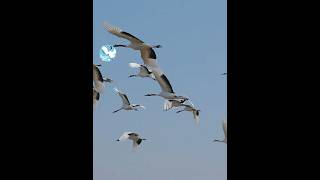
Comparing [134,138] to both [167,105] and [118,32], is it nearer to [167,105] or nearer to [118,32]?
[167,105]

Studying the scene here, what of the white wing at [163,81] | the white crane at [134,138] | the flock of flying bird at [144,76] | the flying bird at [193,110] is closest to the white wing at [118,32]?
the flock of flying bird at [144,76]

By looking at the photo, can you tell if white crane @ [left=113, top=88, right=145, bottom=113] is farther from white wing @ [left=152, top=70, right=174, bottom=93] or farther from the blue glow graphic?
the blue glow graphic

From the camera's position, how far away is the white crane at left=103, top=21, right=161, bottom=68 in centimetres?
477

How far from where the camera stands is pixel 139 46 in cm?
549

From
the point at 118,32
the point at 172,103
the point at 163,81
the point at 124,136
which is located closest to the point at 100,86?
the point at 118,32

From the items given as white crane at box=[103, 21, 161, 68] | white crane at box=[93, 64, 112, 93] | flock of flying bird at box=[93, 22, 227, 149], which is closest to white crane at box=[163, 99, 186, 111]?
flock of flying bird at box=[93, 22, 227, 149]

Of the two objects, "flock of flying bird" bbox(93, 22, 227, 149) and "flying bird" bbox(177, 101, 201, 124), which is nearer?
"flock of flying bird" bbox(93, 22, 227, 149)

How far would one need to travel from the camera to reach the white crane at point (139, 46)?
477 centimetres
